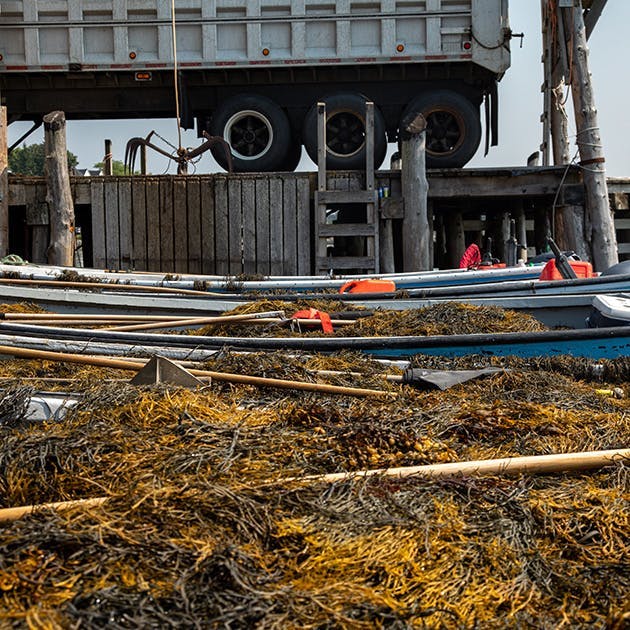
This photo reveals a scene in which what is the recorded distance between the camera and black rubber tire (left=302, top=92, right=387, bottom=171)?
1288cm

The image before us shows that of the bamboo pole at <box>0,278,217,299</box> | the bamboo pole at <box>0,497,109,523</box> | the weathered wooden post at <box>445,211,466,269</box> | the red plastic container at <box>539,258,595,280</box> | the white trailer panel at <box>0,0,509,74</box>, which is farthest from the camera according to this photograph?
the weathered wooden post at <box>445,211,466,269</box>

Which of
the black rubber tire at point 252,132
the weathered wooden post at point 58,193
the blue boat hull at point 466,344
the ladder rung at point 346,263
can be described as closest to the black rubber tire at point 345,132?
the black rubber tire at point 252,132

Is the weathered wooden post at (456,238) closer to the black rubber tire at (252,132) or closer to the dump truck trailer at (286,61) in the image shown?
the dump truck trailer at (286,61)

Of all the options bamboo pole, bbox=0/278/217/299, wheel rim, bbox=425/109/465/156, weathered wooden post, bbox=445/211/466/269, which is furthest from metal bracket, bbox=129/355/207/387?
weathered wooden post, bbox=445/211/466/269

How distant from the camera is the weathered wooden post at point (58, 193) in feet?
36.9

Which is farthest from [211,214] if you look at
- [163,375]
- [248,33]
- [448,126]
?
[163,375]

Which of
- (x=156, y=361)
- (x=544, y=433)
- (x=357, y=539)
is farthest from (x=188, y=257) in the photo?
(x=357, y=539)

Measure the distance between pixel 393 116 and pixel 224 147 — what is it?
10.7ft

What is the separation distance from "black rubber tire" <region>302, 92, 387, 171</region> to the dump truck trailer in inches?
0.7

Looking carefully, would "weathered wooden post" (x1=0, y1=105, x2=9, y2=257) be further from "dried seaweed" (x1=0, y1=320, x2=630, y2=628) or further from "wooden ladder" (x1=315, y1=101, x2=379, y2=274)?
"dried seaweed" (x1=0, y1=320, x2=630, y2=628)

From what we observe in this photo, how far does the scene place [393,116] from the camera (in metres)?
13.6

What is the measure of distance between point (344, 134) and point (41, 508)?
1144 cm

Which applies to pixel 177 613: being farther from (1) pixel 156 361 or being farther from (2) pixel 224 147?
(2) pixel 224 147

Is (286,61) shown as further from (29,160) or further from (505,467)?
(29,160)
